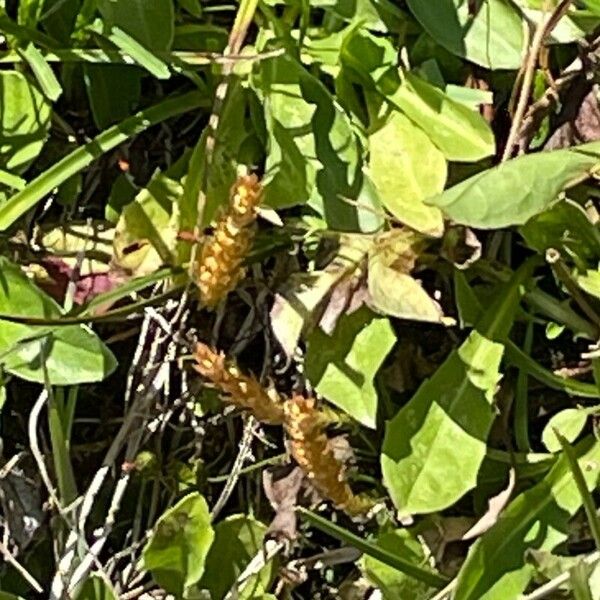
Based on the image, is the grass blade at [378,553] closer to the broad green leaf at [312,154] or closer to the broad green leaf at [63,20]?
the broad green leaf at [312,154]

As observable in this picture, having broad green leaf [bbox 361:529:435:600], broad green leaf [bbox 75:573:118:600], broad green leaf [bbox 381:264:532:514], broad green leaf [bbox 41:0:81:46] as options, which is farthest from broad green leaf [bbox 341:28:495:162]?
broad green leaf [bbox 75:573:118:600]

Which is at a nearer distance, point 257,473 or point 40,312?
point 40,312

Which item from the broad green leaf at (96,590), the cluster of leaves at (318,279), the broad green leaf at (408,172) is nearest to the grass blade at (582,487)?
the cluster of leaves at (318,279)

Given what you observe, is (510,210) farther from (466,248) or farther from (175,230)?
(175,230)

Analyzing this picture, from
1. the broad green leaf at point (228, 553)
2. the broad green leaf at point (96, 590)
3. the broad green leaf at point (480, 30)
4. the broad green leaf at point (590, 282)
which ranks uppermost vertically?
the broad green leaf at point (480, 30)

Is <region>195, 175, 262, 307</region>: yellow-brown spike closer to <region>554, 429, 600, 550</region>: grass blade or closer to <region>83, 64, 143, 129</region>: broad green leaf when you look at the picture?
<region>83, 64, 143, 129</region>: broad green leaf

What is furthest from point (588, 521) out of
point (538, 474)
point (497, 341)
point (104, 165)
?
point (104, 165)

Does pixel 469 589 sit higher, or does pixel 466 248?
pixel 466 248
